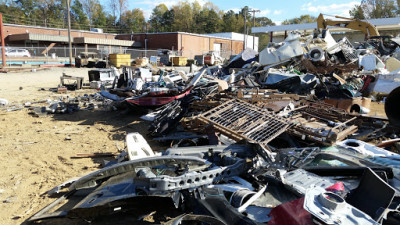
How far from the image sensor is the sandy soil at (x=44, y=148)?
11.1 feet

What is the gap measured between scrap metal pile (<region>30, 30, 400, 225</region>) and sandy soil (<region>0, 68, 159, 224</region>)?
0.43m

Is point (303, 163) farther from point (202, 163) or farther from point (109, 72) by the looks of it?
point (109, 72)

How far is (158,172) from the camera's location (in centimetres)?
283

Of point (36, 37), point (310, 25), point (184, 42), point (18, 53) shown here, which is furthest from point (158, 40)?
point (310, 25)

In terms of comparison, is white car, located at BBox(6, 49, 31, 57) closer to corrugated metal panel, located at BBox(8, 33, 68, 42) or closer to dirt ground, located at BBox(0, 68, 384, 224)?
corrugated metal panel, located at BBox(8, 33, 68, 42)

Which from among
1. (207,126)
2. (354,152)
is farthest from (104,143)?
(354,152)

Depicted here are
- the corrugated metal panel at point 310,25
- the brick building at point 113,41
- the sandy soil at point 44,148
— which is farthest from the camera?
the brick building at point 113,41

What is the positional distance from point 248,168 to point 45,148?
12.7ft

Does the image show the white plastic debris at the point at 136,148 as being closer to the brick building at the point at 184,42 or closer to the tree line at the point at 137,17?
the brick building at the point at 184,42

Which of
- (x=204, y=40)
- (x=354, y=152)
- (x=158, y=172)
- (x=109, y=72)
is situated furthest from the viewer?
(x=204, y=40)

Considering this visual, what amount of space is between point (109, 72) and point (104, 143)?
9175 millimetres

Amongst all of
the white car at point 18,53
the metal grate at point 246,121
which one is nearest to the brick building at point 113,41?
the white car at point 18,53

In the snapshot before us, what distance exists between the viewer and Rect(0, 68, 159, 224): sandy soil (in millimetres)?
3371

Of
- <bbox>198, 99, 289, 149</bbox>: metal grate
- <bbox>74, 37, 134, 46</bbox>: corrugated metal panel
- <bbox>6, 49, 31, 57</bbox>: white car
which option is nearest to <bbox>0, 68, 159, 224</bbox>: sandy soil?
<bbox>198, 99, 289, 149</bbox>: metal grate
